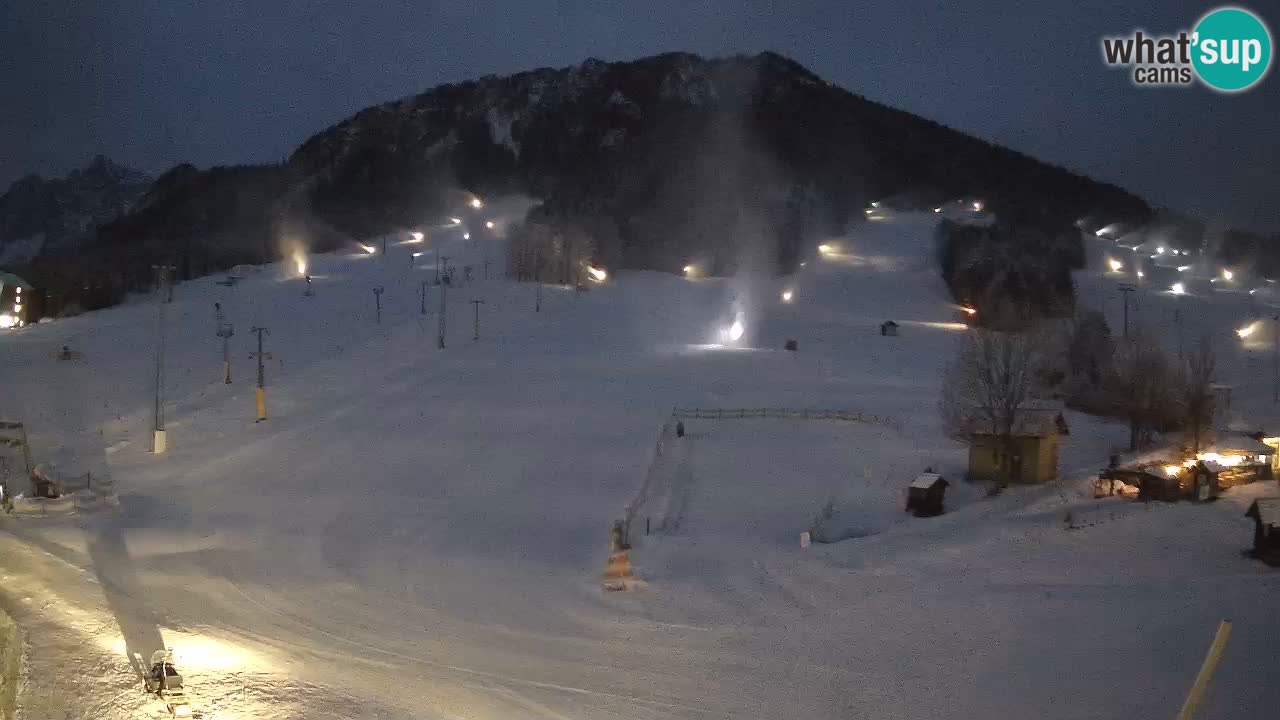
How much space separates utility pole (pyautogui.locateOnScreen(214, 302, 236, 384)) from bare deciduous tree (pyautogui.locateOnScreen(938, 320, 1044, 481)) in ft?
81.4

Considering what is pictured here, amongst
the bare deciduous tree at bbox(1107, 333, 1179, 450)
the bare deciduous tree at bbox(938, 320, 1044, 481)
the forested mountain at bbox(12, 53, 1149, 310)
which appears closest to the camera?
the bare deciduous tree at bbox(938, 320, 1044, 481)

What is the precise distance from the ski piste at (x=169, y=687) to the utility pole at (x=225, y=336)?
26110mm

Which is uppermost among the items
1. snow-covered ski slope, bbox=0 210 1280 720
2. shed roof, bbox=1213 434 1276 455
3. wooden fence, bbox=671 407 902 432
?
shed roof, bbox=1213 434 1276 455

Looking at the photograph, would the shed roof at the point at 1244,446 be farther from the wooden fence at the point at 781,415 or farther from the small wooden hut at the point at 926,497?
the wooden fence at the point at 781,415

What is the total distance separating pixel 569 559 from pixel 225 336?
2468 cm

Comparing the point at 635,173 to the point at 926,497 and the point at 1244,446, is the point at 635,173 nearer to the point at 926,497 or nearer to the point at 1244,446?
the point at 926,497

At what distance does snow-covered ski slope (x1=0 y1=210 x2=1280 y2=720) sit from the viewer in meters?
11.7

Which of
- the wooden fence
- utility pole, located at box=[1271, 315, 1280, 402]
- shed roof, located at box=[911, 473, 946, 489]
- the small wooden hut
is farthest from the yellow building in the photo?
utility pole, located at box=[1271, 315, 1280, 402]

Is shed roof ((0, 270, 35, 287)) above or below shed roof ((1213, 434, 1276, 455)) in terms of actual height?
above

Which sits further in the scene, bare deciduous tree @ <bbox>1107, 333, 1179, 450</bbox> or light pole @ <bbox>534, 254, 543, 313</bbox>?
light pole @ <bbox>534, 254, 543, 313</bbox>

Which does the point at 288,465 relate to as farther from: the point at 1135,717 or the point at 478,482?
the point at 1135,717

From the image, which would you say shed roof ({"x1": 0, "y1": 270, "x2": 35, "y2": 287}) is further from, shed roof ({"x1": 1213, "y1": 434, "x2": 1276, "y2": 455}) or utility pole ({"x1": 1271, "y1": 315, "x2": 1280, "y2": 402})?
utility pole ({"x1": 1271, "y1": 315, "x2": 1280, "y2": 402})

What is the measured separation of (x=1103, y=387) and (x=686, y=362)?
1626cm

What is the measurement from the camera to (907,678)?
494 inches
